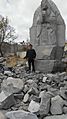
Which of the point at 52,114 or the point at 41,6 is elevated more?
the point at 41,6

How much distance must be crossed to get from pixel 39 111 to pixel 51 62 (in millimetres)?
5758

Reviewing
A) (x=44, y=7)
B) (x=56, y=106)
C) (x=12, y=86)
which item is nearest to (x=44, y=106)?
(x=56, y=106)

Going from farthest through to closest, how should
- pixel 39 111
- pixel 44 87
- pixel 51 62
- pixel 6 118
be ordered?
pixel 51 62, pixel 44 87, pixel 39 111, pixel 6 118

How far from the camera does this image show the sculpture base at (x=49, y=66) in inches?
478

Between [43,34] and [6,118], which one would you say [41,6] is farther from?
[6,118]

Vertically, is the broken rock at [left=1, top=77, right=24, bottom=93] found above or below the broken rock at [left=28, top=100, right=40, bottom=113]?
above

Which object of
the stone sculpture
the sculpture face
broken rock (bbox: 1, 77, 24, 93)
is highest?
the sculpture face

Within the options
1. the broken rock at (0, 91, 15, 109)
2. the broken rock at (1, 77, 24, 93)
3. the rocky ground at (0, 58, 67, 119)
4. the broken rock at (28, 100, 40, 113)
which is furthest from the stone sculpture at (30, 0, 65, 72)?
the broken rock at (28, 100, 40, 113)

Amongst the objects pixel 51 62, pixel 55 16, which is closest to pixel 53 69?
pixel 51 62

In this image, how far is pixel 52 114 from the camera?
659 centimetres

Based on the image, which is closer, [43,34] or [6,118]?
[6,118]

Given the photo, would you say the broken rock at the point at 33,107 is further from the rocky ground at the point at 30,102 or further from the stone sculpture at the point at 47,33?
the stone sculpture at the point at 47,33

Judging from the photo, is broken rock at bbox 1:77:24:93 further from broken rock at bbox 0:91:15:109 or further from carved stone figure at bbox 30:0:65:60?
carved stone figure at bbox 30:0:65:60

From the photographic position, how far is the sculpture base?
12.1 m
